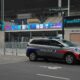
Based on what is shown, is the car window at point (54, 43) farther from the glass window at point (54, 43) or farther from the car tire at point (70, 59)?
the car tire at point (70, 59)

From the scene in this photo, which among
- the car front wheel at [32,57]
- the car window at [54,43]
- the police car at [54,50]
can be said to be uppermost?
the car window at [54,43]

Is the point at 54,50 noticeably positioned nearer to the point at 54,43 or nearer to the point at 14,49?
the point at 54,43

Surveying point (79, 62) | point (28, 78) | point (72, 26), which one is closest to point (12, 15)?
point (72, 26)

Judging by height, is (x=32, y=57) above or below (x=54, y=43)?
below

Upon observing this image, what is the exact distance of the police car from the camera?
20.2m

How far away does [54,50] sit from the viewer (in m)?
21.3

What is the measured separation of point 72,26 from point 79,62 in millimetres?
14523

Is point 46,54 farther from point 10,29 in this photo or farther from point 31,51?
point 10,29

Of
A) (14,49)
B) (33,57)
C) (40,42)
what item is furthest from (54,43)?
(14,49)

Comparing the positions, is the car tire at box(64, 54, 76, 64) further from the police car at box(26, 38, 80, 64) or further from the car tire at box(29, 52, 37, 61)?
the car tire at box(29, 52, 37, 61)

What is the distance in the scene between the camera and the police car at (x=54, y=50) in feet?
66.4

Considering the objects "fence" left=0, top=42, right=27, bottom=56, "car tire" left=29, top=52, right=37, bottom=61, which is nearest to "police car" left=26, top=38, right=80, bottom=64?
"car tire" left=29, top=52, right=37, bottom=61

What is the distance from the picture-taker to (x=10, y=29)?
4316 centimetres

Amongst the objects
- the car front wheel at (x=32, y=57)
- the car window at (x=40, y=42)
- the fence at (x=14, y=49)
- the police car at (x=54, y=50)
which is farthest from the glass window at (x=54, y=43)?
the fence at (x=14, y=49)
